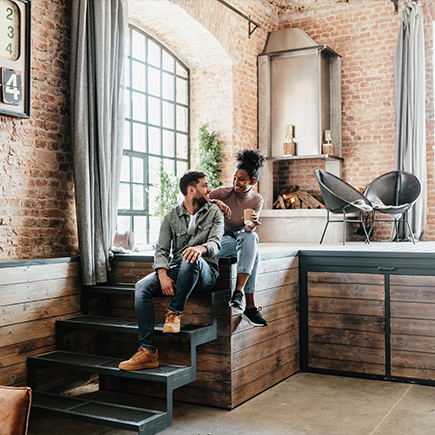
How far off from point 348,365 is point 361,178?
3.66 meters

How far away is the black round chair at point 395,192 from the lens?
6438mm

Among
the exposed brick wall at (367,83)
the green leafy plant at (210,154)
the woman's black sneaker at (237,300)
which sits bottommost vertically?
the woman's black sneaker at (237,300)

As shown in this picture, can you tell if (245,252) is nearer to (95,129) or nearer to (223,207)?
(223,207)

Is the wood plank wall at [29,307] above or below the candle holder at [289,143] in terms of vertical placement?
below

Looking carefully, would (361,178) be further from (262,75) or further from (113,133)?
(113,133)

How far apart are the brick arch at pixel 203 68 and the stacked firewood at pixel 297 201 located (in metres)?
1.00

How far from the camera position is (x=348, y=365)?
4.55m

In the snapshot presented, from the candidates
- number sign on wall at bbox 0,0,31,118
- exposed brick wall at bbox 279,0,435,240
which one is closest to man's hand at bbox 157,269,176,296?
number sign on wall at bbox 0,0,31,118

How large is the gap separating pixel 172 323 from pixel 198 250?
474mm

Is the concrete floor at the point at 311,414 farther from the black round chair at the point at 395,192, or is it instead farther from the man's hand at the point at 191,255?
the black round chair at the point at 395,192

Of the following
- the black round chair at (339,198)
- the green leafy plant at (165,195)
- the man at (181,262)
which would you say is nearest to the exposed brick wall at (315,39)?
the green leafy plant at (165,195)

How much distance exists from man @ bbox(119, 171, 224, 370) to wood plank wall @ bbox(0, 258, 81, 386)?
0.80m

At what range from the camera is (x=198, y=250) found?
3359 millimetres

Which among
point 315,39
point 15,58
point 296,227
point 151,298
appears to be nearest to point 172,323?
point 151,298
